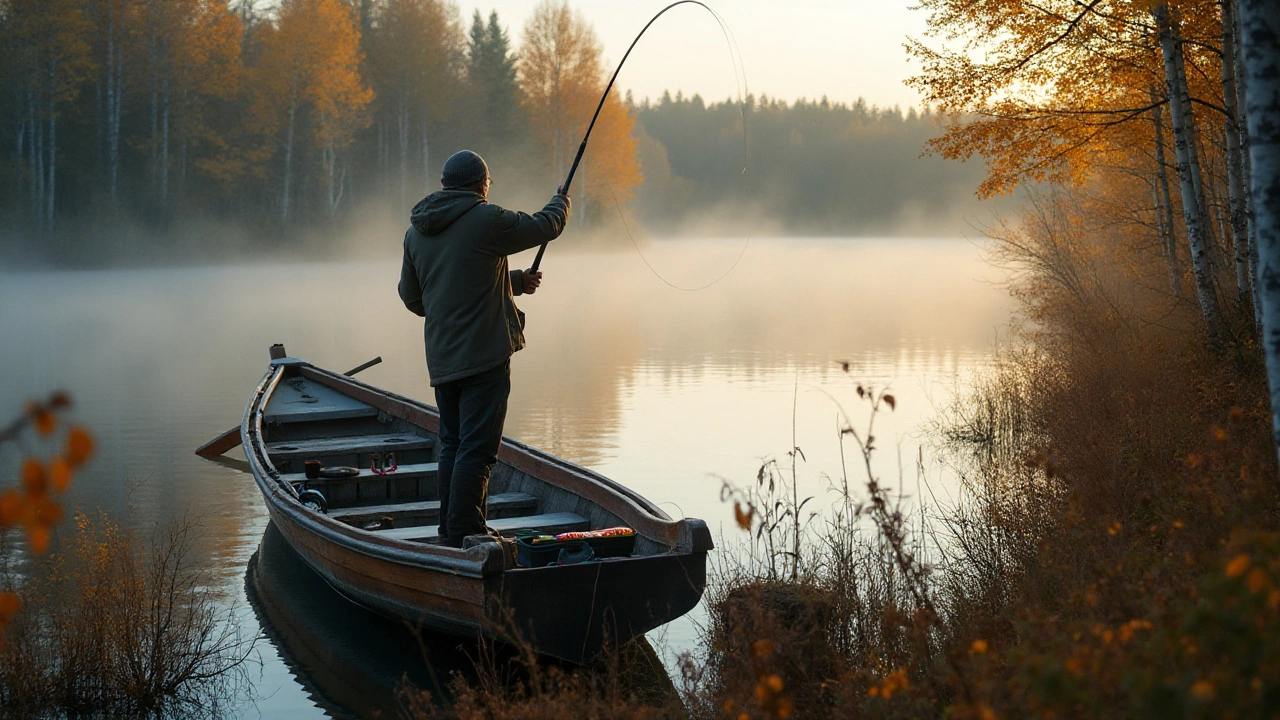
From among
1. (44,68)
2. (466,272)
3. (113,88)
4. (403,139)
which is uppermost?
(44,68)

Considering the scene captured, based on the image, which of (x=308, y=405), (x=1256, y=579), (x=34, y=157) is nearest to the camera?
(x=1256, y=579)

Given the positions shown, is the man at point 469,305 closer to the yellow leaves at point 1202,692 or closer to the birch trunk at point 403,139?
the yellow leaves at point 1202,692

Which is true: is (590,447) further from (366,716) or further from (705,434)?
(366,716)

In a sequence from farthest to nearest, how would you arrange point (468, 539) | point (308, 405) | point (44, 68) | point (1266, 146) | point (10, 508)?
point (44, 68) → point (308, 405) → point (468, 539) → point (1266, 146) → point (10, 508)

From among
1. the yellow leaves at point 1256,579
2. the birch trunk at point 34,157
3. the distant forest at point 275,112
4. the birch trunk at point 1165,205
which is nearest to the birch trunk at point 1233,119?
the birch trunk at point 1165,205

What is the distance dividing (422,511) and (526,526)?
94cm

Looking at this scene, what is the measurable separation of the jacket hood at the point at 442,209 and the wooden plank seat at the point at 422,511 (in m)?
2.09

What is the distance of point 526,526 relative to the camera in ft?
20.9

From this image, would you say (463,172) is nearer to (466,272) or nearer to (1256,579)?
(466,272)

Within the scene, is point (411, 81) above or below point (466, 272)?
above

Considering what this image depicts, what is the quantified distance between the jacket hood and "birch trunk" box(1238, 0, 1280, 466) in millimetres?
3095

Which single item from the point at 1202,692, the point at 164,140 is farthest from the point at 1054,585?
the point at 164,140

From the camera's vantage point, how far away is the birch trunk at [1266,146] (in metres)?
3.61

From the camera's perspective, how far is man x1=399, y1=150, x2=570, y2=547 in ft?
17.5
